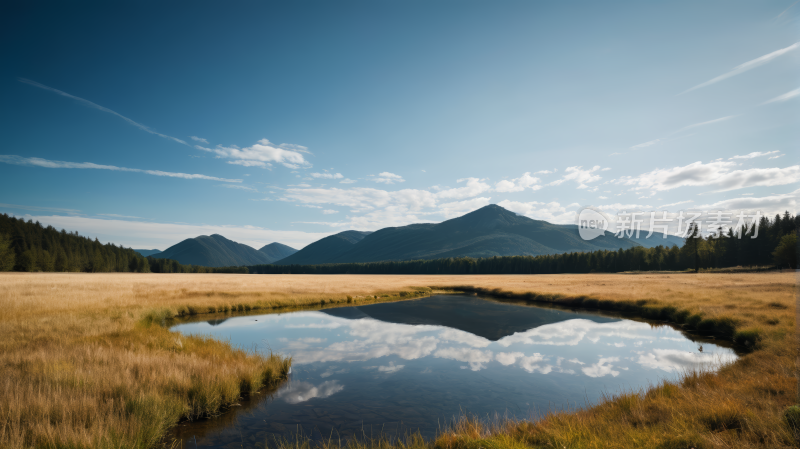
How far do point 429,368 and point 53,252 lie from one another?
133m

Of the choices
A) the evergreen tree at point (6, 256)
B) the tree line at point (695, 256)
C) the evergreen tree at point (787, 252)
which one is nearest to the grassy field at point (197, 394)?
the evergreen tree at point (787, 252)

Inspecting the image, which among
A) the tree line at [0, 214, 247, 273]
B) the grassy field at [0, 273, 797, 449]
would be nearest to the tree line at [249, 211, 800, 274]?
the grassy field at [0, 273, 797, 449]

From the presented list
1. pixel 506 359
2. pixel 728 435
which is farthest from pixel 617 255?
pixel 728 435

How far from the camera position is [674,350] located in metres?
18.6

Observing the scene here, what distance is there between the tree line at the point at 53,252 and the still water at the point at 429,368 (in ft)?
327

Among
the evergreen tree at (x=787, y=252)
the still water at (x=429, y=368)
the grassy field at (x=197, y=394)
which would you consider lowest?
the still water at (x=429, y=368)

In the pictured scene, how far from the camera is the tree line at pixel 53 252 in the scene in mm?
85875

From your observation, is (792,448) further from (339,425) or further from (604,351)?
(604,351)

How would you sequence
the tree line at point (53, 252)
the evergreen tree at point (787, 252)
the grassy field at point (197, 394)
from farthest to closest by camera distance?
the tree line at point (53, 252), the evergreen tree at point (787, 252), the grassy field at point (197, 394)

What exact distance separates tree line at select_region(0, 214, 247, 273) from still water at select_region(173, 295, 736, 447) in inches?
3925

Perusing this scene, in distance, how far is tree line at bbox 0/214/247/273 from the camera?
282 feet

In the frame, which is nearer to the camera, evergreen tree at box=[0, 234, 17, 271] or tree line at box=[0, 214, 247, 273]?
evergreen tree at box=[0, 234, 17, 271]

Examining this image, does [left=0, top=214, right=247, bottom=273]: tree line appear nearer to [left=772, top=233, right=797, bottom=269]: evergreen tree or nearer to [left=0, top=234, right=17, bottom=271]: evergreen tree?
[left=0, top=234, right=17, bottom=271]: evergreen tree

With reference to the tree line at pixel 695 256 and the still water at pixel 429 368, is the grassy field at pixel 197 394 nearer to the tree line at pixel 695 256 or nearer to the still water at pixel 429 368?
the still water at pixel 429 368
